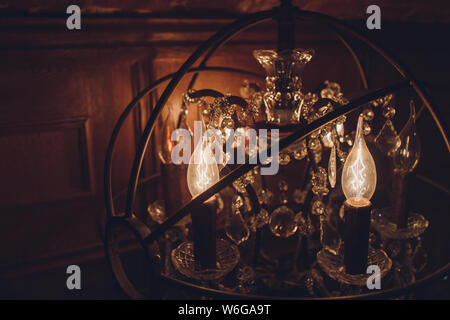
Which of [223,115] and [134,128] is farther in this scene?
[134,128]

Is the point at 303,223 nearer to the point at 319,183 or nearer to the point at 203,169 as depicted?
the point at 319,183

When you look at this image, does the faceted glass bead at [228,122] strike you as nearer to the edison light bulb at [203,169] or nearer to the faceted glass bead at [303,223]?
the edison light bulb at [203,169]

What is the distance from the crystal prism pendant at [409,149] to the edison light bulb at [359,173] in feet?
0.49

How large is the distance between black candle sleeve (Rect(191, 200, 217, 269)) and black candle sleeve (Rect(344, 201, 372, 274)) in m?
0.22

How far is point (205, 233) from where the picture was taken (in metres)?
0.65

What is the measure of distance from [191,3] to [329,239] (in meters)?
0.76

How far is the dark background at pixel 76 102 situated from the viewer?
101 cm

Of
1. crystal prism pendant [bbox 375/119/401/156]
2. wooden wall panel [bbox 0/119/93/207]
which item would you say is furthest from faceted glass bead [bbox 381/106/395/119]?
wooden wall panel [bbox 0/119/93/207]

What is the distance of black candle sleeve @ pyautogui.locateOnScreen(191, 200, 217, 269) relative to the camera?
25.5 inches

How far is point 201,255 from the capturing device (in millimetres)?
651

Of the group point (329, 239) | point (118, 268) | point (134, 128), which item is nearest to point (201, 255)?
point (118, 268)

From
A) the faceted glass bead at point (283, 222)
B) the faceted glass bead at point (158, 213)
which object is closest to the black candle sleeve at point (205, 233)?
the faceted glass bead at point (283, 222)

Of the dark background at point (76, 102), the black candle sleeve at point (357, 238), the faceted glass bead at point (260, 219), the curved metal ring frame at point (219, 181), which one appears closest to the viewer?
the curved metal ring frame at point (219, 181)
